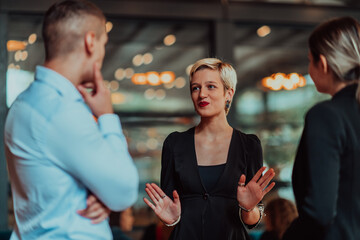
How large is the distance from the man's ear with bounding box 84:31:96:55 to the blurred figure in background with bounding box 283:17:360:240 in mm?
740

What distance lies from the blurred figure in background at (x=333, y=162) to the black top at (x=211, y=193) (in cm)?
71

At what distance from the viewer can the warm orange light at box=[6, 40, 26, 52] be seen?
531 cm

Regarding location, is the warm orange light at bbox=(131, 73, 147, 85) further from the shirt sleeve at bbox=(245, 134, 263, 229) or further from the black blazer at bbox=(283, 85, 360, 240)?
the black blazer at bbox=(283, 85, 360, 240)

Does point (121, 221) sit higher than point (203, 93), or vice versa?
point (203, 93)

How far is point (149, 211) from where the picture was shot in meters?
8.50

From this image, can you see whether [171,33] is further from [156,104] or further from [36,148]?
[36,148]

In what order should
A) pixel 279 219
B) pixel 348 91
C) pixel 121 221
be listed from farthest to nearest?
pixel 121 221 → pixel 279 219 → pixel 348 91

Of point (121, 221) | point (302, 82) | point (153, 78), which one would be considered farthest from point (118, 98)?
point (302, 82)

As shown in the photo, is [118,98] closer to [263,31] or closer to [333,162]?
[263,31]

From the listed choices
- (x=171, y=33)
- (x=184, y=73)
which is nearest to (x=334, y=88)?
(x=171, y=33)

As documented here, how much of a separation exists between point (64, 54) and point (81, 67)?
2.5 inches

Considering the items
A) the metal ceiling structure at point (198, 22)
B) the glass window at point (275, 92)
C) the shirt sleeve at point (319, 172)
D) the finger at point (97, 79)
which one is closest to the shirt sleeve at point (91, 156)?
the finger at point (97, 79)

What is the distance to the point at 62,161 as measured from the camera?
1.42 meters

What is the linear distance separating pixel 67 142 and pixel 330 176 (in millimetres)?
821
